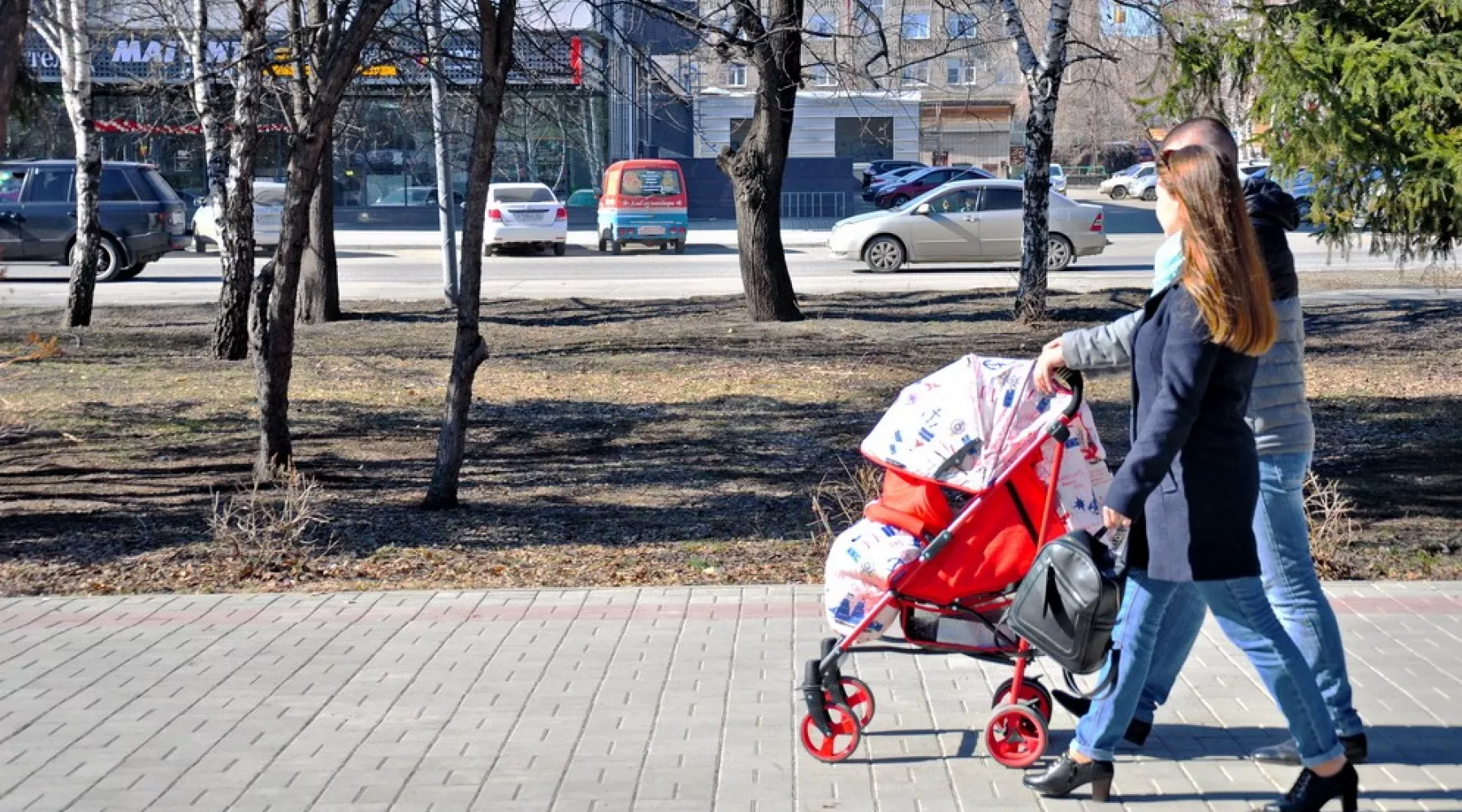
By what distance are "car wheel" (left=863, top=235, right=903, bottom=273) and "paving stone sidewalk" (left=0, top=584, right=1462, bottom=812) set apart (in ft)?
61.3

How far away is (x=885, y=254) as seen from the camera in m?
25.0

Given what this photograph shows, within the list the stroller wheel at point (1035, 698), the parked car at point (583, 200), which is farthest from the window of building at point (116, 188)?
the stroller wheel at point (1035, 698)

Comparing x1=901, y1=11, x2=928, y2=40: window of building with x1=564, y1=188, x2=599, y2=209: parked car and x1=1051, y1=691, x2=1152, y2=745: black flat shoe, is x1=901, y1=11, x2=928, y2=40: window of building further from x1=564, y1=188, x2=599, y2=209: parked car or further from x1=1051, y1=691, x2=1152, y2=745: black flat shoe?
x1=564, y1=188, x2=599, y2=209: parked car

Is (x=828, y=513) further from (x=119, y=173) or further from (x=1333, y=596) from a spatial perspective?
(x=119, y=173)

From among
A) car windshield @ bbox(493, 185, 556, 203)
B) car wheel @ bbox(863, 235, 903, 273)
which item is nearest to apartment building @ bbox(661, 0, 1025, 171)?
car wheel @ bbox(863, 235, 903, 273)

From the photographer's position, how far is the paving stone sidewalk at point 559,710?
4410mm

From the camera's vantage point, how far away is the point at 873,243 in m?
24.9

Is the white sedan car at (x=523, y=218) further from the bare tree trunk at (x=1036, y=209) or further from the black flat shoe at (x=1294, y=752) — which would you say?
the black flat shoe at (x=1294, y=752)

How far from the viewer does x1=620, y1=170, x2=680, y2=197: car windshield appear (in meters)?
30.8

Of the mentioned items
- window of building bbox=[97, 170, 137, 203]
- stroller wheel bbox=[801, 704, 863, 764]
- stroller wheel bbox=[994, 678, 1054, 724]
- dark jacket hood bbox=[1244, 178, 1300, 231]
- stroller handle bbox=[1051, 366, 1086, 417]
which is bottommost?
stroller wheel bbox=[801, 704, 863, 764]

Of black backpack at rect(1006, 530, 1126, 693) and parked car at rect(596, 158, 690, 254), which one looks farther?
parked car at rect(596, 158, 690, 254)

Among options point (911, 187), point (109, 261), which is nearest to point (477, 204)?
point (109, 261)

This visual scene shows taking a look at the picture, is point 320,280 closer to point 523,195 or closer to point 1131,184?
point 523,195

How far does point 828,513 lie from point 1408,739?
4.07 m
